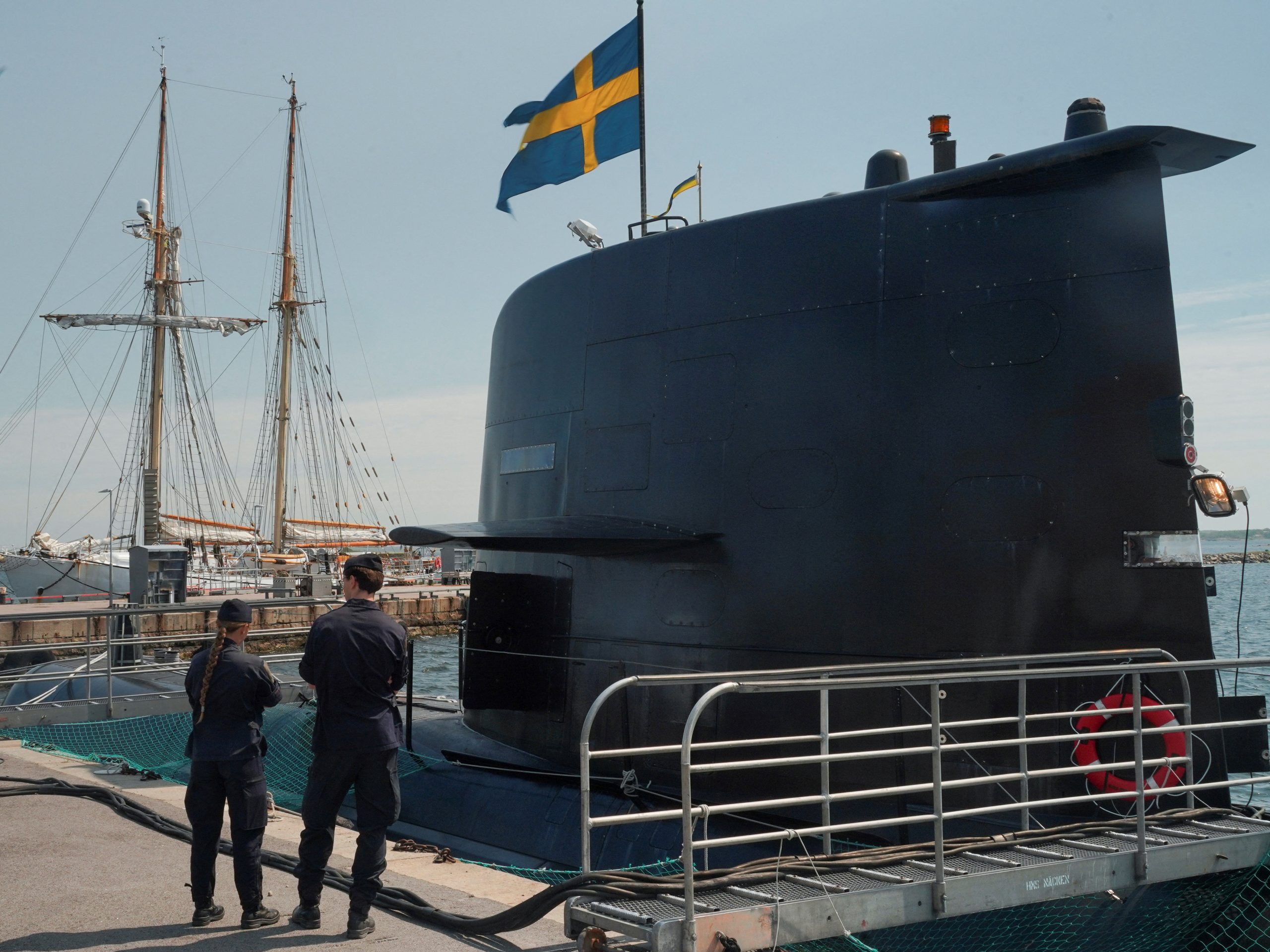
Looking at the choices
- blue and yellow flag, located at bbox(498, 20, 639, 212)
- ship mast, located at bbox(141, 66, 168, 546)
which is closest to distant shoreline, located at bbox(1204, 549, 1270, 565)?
ship mast, located at bbox(141, 66, 168, 546)

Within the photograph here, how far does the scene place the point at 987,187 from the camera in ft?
21.3

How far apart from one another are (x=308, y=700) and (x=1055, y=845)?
9142 mm

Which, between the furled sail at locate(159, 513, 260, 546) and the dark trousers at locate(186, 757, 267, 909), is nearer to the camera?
the dark trousers at locate(186, 757, 267, 909)

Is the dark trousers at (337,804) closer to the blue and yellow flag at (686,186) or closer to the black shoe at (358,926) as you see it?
the black shoe at (358,926)

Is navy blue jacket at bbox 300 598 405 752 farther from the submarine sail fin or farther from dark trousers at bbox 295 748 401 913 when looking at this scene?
the submarine sail fin

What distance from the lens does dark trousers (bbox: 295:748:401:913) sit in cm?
499

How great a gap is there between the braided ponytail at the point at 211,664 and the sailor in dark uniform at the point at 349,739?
51cm

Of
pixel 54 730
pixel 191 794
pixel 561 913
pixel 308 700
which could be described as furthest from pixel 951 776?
pixel 54 730

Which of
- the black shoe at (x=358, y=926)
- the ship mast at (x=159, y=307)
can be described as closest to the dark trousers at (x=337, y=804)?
the black shoe at (x=358, y=926)

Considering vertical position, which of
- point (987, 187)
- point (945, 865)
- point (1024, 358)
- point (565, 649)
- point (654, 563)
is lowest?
point (945, 865)

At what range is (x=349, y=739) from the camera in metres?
4.97

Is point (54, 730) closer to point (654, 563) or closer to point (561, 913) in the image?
point (654, 563)

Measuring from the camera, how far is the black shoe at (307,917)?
4980mm

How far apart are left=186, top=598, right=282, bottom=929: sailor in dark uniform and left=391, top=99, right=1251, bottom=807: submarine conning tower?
223 cm
